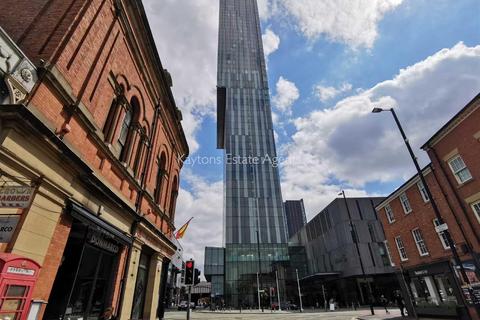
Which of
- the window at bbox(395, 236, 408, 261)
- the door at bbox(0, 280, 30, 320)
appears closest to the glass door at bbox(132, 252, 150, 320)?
the door at bbox(0, 280, 30, 320)

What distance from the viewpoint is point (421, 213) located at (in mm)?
19688

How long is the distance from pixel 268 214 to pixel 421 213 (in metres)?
38.4

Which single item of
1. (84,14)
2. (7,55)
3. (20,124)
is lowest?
(20,124)

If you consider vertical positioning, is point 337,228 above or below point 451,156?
above

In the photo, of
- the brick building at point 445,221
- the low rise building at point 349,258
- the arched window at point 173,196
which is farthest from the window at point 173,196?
the low rise building at point 349,258

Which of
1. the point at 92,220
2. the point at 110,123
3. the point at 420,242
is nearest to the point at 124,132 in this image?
the point at 110,123

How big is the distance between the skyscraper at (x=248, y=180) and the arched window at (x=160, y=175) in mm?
35594

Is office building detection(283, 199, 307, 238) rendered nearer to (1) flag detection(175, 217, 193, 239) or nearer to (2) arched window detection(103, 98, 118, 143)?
(1) flag detection(175, 217, 193, 239)

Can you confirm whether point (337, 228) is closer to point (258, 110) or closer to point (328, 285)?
point (328, 285)

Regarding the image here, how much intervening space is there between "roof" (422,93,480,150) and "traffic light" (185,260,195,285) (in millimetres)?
17568

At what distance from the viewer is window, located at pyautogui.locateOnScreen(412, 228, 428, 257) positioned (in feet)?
63.9

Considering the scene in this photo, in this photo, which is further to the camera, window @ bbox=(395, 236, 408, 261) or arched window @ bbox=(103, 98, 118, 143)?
window @ bbox=(395, 236, 408, 261)

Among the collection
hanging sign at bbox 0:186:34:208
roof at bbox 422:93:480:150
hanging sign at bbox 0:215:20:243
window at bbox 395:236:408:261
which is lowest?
hanging sign at bbox 0:215:20:243

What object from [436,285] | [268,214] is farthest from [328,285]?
[436,285]
